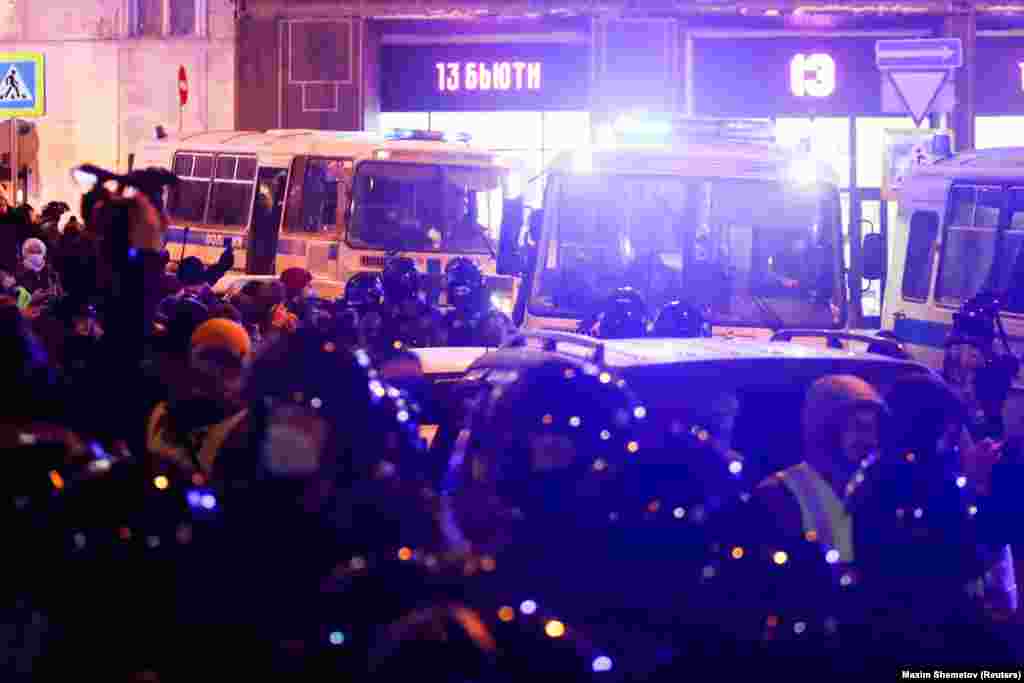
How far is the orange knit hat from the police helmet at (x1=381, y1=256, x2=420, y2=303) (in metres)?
6.52

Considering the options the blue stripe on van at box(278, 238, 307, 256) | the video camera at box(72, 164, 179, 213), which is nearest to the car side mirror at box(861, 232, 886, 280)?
the video camera at box(72, 164, 179, 213)

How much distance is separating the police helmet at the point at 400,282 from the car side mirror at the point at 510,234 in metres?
0.72

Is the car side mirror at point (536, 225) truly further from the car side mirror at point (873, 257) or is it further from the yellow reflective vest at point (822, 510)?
the yellow reflective vest at point (822, 510)

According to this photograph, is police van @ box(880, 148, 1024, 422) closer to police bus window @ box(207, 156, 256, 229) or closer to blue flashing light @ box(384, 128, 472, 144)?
blue flashing light @ box(384, 128, 472, 144)

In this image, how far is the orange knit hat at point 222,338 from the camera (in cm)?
616

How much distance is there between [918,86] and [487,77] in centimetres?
1181

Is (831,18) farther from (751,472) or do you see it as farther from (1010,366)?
(751,472)

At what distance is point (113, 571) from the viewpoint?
403 centimetres

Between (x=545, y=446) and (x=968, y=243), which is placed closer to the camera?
(x=545, y=446)

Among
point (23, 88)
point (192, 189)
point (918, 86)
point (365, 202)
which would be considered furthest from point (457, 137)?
point (23, 88)

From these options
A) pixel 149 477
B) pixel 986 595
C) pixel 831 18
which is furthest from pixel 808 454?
pixel 831 18

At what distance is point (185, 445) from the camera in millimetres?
5422

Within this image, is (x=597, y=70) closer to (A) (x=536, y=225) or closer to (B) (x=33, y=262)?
(B) (x=33, y=262)

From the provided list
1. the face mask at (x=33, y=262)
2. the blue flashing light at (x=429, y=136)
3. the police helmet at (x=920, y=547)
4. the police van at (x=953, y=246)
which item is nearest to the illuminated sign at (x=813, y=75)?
the blue flashing light at (x=429, y=136)
